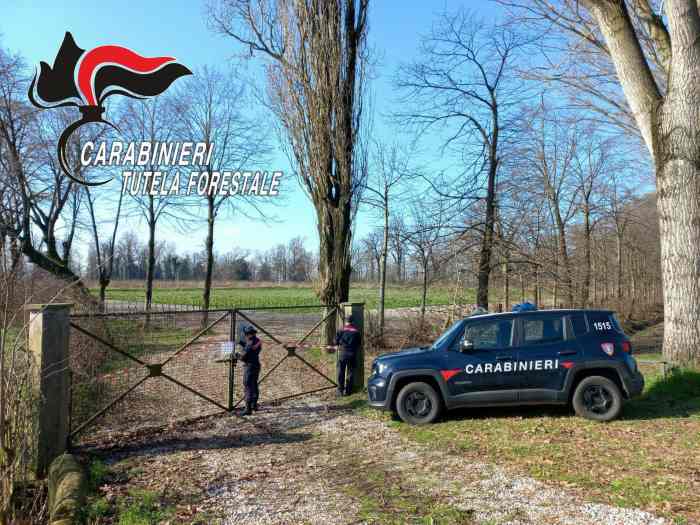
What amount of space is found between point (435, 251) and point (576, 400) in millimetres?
11048

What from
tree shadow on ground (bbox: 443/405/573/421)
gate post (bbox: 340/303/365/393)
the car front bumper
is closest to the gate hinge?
the car front bumper

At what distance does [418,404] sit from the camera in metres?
8.46

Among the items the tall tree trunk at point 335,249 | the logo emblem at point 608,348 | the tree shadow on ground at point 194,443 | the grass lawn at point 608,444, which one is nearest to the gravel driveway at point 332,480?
the tree shadow on ground at point 194,443

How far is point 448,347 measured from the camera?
8.48m

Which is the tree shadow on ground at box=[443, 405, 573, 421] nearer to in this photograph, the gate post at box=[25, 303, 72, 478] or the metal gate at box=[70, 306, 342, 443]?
the metal gate at box=[70, 306, 342, 443]

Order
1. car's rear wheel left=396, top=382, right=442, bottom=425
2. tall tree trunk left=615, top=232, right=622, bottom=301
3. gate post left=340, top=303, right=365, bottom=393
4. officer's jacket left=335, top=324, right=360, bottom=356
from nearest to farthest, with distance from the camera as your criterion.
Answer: car's rear wheel left=396, top=382, right=442, bottom=425
officer's jacket left=335, top=324, right=360, bottom=356
gate post left=340, top=303, right=365, bottom=393
tall tree trunk left=615, top=232, right=622, bottom=301

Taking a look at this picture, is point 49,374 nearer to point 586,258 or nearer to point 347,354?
point 347,354

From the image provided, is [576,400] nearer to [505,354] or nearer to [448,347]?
[505,354]

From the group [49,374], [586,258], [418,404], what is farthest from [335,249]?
[586,258]

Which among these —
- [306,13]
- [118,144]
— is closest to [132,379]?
[306,13]

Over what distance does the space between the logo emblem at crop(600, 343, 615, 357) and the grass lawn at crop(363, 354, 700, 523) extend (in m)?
1.04

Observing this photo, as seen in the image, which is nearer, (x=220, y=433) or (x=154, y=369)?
(x=220, y=433)

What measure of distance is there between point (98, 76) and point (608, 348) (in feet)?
51.6

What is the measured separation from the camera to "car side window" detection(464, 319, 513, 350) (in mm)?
8312
